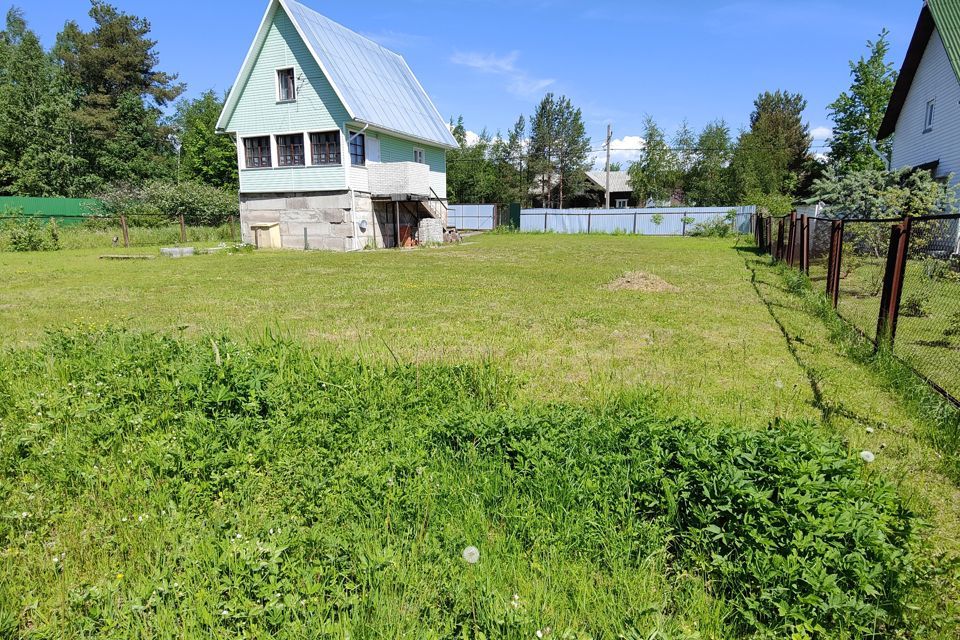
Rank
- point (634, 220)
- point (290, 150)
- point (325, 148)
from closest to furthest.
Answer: point (325, 148) < point (290, 150) < point (634, 220)

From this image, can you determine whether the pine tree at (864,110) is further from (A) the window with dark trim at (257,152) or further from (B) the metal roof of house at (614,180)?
(A) the window with dark trim at (257,152)

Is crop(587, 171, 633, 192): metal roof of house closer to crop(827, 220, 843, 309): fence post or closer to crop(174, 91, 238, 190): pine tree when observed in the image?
crop(174, 91, 238, 190): pine tree

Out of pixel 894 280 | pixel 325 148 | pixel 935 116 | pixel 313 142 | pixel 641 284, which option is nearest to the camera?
pixel 894 280

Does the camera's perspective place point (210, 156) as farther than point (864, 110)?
Yes

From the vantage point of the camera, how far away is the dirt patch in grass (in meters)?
11.5

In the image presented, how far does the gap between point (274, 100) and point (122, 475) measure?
891 inches

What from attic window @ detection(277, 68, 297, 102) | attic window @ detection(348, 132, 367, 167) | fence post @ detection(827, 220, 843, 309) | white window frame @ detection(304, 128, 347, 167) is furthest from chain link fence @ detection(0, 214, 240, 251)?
fence post @ detection(827, 220, 843, 309)

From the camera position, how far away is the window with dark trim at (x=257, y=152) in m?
23.2

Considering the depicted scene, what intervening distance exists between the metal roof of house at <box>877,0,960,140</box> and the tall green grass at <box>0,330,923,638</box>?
20.0m

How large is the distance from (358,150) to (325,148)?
1.31 m

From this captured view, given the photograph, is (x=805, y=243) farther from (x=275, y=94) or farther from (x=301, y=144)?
(x=275, y=94)

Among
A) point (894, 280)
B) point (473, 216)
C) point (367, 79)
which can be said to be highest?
point (367, 79)

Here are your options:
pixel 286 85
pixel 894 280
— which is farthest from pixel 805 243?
pixel 286 85

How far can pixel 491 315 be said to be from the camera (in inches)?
349
